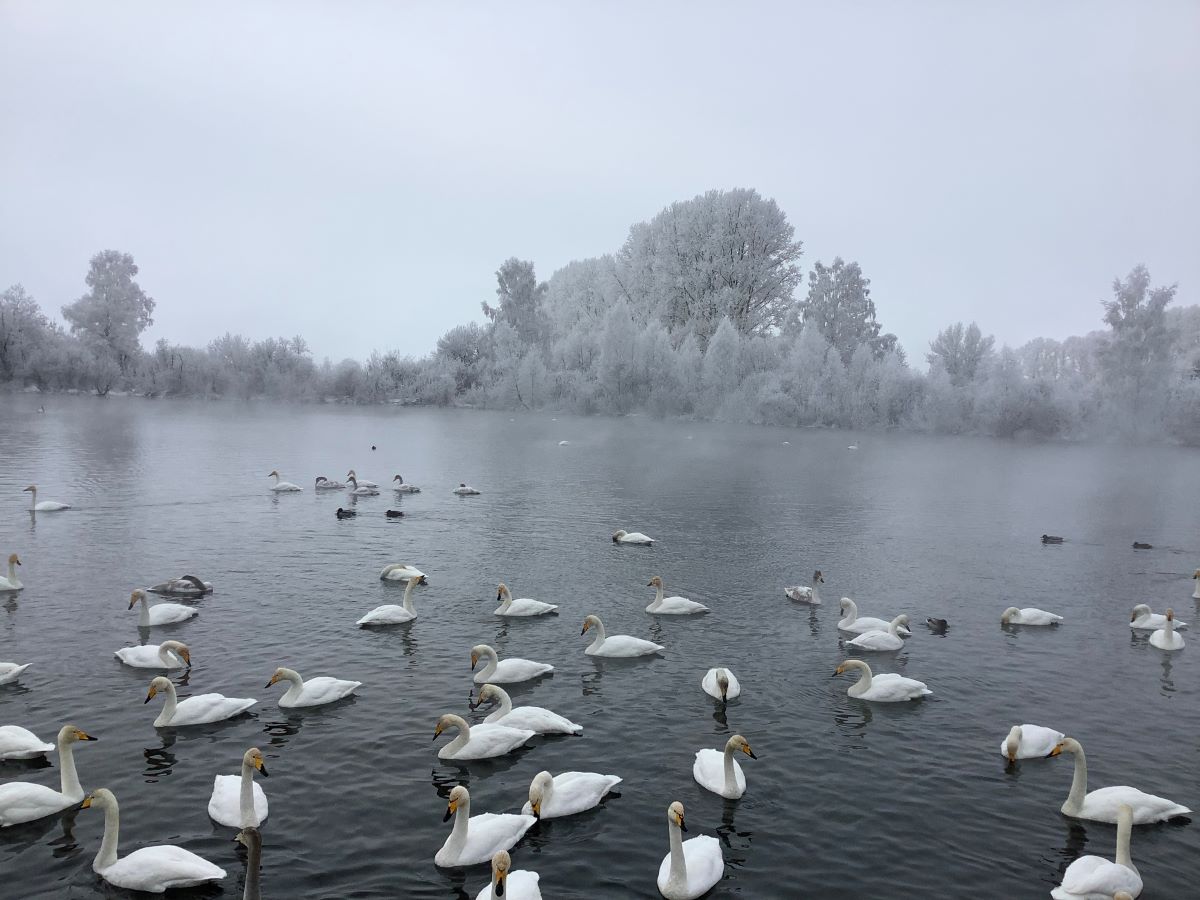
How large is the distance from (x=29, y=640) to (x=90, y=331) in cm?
11154

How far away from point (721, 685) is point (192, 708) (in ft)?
27.1

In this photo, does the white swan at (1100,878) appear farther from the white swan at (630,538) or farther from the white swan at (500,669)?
the white swan at (630,538)

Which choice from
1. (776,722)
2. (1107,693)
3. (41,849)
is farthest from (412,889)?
(1107,693)

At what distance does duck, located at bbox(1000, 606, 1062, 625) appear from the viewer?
63.0 feet

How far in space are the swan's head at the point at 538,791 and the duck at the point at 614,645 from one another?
599 cm

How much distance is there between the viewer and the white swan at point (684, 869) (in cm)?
866

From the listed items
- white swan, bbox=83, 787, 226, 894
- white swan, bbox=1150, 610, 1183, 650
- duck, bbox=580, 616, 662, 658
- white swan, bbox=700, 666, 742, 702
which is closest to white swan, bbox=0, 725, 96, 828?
white swan, bbox=83, 787, 226, 894

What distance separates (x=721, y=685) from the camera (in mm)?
13781

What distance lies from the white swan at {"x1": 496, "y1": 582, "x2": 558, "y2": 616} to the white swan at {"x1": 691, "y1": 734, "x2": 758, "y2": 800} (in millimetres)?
7925

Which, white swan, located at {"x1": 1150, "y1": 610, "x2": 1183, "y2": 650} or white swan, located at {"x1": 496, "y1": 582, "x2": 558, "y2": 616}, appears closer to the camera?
white swan, located at {"x1": 1150, "y1": 610, "x2": 1183, "y2": 650}

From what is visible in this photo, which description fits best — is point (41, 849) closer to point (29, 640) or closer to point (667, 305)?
point (29, 640)

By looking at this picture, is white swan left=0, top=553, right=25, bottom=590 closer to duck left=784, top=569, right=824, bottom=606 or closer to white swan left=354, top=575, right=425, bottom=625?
white swan left=354, top=575, right=425, bottom=625

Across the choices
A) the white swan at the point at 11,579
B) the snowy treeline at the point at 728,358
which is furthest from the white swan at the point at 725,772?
the snowy treeline at the point at 728,358

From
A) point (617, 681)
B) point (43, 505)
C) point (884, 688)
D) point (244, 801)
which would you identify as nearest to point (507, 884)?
point (244, 801)
